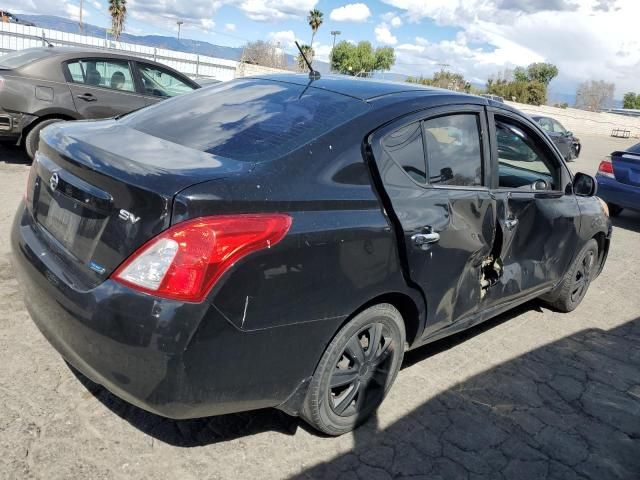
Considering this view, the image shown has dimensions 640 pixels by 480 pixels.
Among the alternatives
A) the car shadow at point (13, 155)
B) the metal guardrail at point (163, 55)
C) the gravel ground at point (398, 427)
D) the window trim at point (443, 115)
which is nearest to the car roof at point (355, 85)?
the window trim at point (443, 115)

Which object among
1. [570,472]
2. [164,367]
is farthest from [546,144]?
[164,367]

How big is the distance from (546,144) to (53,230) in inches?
128

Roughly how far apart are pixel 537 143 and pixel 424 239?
5.48 ft

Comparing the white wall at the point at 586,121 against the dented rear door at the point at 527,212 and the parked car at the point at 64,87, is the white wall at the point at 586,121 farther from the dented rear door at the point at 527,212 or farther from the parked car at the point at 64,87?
the dented rear door at the point at 527,212

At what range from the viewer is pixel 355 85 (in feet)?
10.5

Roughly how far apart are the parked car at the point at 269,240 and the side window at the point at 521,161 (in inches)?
2.1

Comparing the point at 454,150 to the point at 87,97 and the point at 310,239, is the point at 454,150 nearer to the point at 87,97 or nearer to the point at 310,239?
the point at 310,239

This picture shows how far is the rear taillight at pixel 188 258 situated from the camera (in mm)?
2029

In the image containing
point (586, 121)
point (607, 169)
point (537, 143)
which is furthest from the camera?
Answer: point (586, 121)

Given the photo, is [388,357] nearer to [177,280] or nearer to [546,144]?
[177,280]

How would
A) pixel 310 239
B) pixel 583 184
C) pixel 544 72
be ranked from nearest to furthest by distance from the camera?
pixel 310 239 → pixel 583 184 → pixel 544 72

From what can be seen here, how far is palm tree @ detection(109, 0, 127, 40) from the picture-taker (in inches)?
2517

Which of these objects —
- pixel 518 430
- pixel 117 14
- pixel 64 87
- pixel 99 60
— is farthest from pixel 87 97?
pixel 117 14

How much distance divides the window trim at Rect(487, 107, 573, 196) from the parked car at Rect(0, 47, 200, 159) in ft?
18.4
